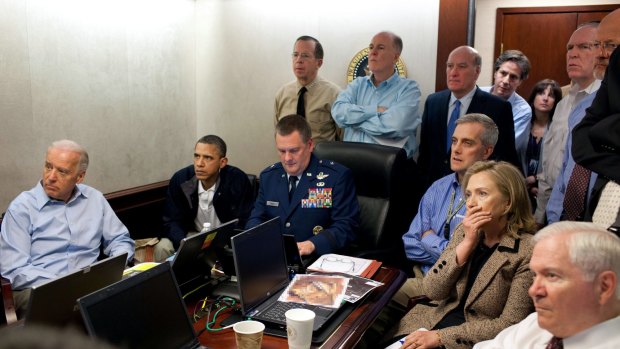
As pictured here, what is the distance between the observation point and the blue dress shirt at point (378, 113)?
11.5 feet

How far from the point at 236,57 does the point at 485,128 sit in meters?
2.57

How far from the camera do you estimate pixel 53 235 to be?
2643 mm

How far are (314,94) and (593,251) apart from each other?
2772mm

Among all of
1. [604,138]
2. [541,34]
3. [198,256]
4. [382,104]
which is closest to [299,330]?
[198,256]

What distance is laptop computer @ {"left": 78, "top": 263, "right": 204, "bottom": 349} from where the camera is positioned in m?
1.33

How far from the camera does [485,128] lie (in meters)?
2.68

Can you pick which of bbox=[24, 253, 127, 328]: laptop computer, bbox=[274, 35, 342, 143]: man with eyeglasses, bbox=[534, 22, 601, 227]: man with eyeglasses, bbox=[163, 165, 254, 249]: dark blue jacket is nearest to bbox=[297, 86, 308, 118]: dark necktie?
bbox=[274, 35, 342, 143]: man with eyeglasses

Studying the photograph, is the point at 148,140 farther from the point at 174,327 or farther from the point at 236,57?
the point at 174,327

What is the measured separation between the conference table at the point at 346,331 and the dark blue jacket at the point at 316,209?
74 cm

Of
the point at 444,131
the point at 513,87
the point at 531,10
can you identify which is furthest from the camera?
the point at 531,10

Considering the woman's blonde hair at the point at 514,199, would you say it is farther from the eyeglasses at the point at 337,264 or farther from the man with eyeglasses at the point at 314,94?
the man with eyeglasses at the point at 314,94

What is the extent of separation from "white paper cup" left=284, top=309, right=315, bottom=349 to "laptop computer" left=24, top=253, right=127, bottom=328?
1.88 feet

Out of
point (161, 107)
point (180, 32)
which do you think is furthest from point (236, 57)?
point (161, 107)

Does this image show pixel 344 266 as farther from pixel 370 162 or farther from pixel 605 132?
pixel 605 132
